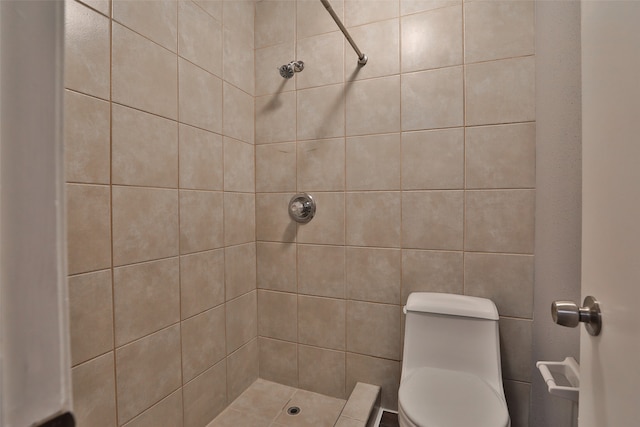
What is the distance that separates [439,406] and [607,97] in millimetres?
948

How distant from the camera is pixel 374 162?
142 cm

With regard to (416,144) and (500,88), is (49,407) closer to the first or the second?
(416,144)

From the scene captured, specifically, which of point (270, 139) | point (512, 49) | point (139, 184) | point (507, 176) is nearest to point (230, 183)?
point (270, 139)

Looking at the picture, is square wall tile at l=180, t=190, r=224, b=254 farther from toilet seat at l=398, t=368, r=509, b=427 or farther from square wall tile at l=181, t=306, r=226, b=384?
toilet seat at l=398, t=368, r=509, b=427

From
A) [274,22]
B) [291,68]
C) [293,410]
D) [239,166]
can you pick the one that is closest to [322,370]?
[293,410]

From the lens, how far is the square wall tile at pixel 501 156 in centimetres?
120

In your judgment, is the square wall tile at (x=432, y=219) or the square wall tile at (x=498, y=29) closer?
the square wall tile at (x=498, y=29)

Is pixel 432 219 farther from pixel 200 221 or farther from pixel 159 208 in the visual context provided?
pixel 159 208

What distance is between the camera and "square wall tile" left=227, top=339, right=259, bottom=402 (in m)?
1.47

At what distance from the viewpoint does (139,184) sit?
1.05 meters

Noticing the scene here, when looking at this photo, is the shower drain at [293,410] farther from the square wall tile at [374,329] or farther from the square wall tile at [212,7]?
the square wall tile at [212,7]

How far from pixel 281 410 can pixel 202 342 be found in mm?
509

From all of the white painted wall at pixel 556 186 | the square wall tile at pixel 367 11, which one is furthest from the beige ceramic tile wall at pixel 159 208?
the white painted wall at pixel 556 186

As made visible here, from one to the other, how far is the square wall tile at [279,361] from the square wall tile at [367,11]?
164 centimetres
